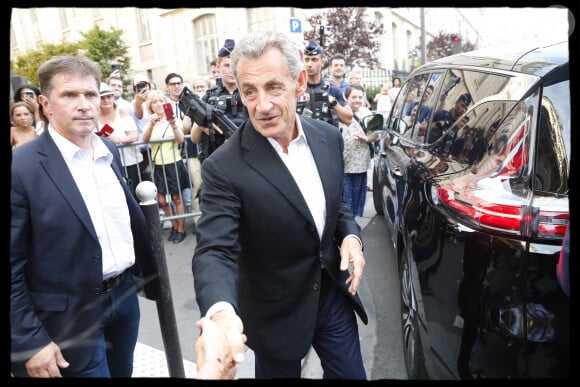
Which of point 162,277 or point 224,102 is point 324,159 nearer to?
point 162,277

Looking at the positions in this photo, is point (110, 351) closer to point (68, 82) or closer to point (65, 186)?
point (65, 186)

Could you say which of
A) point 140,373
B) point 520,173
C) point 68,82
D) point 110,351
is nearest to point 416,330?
point 520,173

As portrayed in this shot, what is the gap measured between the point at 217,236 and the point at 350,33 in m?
18.2

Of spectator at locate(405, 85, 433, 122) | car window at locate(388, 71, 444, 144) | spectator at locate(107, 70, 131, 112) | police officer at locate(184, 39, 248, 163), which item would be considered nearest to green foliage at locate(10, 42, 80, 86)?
spectator at locate(107, 70, 131, 112)

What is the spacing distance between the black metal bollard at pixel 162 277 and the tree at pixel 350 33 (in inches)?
632

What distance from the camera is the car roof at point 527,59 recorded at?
175 cm

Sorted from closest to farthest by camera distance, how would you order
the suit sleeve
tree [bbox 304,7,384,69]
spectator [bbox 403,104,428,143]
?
the suit sleeve < spectator [bbox 403,104,428,143] < tree [bbox 304,7,384,69]

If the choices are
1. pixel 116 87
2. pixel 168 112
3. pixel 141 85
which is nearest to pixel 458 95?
pixel 168 112

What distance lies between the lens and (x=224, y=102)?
4117mm

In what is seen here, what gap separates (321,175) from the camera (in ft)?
5.88

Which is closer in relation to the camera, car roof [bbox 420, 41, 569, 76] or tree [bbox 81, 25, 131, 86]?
car roof [bbox 420, 41, 569, 76]

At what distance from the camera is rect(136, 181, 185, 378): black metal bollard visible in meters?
2.20

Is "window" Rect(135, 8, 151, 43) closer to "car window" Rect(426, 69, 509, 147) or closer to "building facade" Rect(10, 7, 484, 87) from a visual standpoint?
"building facade" Rect(10, 7, 484, 87)

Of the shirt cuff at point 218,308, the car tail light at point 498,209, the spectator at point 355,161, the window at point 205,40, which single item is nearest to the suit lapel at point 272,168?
the shirt cuff at point 218,308
